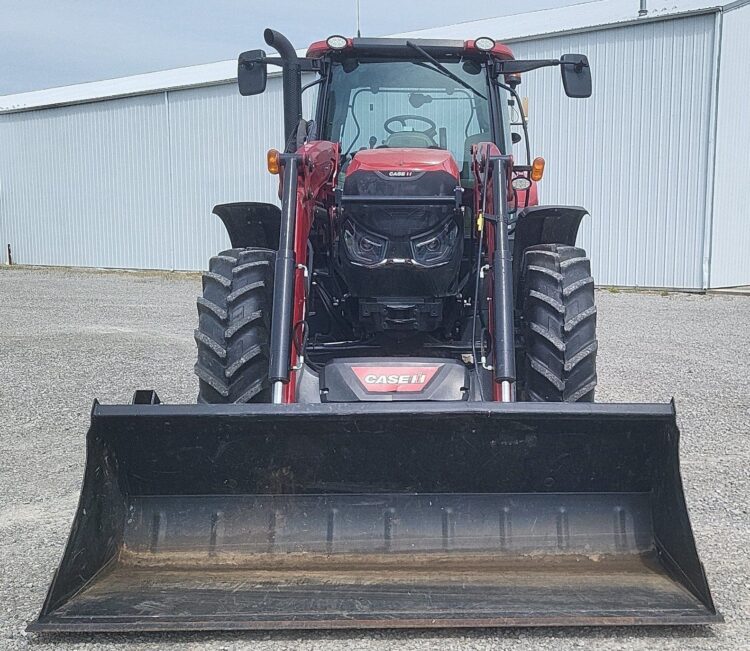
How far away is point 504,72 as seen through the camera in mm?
4891

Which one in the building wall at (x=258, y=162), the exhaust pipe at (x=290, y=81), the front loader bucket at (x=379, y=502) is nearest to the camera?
the front loader bucket at (x=379, y=502)

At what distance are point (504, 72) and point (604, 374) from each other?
3.49 meters

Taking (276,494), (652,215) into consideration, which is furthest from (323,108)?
(652,215)

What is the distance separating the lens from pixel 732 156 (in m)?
14.4

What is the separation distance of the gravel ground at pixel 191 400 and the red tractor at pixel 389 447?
0.13m

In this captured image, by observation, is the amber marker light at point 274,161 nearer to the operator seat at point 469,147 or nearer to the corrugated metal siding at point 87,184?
the operator seat at point 469,147

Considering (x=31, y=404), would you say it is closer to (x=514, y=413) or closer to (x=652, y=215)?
(x=514, y=413)

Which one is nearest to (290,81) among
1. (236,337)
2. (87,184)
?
(236,337)

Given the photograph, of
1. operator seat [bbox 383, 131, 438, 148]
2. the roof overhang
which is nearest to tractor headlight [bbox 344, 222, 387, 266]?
operator seat [bbox 383, 131, 438, 148]

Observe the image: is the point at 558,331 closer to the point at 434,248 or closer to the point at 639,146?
the point at 434,248

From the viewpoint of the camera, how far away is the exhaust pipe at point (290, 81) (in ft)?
14.4

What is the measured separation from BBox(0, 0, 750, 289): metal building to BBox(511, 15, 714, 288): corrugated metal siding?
0.8 inches

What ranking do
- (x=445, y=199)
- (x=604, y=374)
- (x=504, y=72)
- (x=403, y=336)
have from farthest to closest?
(x=604, y=374) < (x=504, y=72) < (x=403, y=336) < (x=445, y=199)

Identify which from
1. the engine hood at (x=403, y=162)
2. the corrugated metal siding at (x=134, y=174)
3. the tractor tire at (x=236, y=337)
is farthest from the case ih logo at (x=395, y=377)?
the corrugated metal siding at (x=134, y=174)
